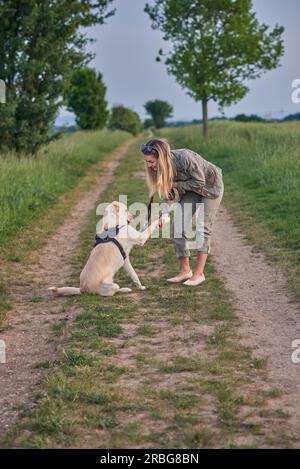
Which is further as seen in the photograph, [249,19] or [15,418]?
[249,19]

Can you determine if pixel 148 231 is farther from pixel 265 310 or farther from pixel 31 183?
pixel 31 183

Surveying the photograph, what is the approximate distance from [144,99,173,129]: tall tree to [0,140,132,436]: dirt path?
92.8m

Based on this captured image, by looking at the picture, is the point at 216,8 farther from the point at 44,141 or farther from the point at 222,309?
the point at 222,309

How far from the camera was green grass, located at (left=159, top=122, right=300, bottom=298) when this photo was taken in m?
8.96

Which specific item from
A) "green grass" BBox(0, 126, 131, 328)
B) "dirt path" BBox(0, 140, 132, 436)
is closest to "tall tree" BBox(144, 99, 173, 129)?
"green grass" BBox(0, 126, 131, 328)

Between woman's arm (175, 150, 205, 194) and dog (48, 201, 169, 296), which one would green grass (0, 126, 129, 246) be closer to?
dog (48, 201, 169, 296)

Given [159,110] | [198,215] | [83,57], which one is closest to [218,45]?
[83,57]

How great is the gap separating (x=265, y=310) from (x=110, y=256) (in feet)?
5.70

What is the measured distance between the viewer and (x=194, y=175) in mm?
7035

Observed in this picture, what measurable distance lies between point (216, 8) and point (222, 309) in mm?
24629

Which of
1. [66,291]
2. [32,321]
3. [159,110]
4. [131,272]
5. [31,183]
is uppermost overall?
[159,110]

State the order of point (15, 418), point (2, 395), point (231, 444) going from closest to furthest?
point (231, 444) → point (15, 418) → point (2, 395)
